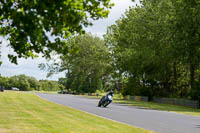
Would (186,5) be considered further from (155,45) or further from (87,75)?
(87,75)

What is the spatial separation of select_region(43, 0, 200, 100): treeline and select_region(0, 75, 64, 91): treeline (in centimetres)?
7443

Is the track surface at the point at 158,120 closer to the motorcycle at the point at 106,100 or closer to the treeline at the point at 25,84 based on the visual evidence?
the motorcycle at the point at 106,100

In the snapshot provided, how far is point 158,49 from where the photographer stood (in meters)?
52.0

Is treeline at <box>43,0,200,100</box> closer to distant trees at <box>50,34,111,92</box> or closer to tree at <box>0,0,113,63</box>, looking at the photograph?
distant trees at <box>50,34,111,92</box>

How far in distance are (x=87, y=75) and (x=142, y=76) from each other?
108 ft

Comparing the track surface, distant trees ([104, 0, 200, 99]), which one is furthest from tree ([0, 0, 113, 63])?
distant trees ([104, 0, 200, 99])

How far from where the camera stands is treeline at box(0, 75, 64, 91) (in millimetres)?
144675

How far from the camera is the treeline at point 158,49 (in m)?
40.8

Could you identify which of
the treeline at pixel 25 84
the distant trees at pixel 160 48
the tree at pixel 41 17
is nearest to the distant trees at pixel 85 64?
the distant trees at pixel 160 48

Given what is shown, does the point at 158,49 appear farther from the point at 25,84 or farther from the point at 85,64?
the point at 25,84

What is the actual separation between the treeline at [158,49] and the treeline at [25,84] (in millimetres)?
74430

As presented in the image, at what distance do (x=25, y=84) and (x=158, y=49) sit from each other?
101m

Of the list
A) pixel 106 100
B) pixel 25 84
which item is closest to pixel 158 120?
pixel 106 100

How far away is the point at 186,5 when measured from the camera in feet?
135
